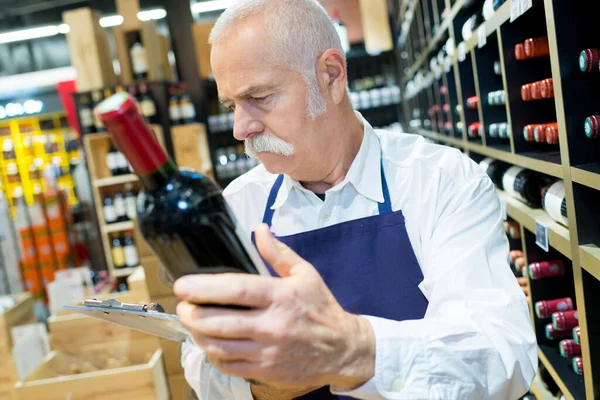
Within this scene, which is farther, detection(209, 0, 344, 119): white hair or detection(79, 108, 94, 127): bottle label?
detection(79, 108, 94, 127): bottle label

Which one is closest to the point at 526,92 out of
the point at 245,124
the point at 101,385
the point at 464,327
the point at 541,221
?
the point at 541,221

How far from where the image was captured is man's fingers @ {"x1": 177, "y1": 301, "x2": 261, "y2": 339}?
64 cm

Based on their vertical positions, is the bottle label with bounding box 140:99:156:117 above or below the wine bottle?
above

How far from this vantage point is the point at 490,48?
7.72 feet

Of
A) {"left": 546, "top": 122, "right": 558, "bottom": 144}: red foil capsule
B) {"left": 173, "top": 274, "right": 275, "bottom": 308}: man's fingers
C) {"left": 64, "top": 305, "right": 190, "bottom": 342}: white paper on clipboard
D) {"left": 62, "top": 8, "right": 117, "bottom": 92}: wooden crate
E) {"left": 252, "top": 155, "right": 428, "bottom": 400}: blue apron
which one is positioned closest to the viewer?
{"left": 173, "top": 274, "right": 275, "bottom": 308}: man's fingers

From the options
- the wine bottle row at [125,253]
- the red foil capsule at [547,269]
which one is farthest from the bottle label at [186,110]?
the red foil capsule at [547,269]

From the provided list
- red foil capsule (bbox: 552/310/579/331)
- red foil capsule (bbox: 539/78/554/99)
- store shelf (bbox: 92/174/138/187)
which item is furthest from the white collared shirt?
store shelf (bbox: 92/174/138/187)

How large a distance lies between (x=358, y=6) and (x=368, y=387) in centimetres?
632

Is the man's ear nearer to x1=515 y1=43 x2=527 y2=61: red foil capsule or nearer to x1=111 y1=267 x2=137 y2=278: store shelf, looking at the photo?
x1=515 y1=43 x2=527 y2=61: red foil capsule

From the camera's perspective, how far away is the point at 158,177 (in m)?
0.70

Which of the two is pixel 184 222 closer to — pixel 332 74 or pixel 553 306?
pixel 332 74

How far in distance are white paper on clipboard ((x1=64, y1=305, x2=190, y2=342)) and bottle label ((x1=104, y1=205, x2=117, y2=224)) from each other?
15.2 ft

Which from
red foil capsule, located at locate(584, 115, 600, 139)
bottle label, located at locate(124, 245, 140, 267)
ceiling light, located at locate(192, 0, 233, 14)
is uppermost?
ceiling light, located at locate(192, 0, 233, 14)

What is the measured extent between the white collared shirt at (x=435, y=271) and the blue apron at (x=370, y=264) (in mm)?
35
